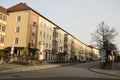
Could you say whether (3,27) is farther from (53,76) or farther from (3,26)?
(53,76)

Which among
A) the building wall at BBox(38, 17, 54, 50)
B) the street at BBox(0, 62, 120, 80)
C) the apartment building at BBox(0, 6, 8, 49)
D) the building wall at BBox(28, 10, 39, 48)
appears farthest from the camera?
the building wall at BBox(38, 17, 54, 50)

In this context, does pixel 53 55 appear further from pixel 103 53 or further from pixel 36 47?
pixel 103 53

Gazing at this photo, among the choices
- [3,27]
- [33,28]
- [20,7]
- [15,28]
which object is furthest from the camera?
[20,7]

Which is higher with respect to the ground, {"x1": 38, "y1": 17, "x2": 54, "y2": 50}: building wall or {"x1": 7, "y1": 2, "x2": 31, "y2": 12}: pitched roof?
{"x1": 7, "y1": 2, "x2": 31, "y2": 12}: pitched roof

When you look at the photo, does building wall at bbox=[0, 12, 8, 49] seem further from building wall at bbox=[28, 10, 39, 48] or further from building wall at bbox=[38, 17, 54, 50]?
building wall at bbox=[38, 17, 54, 50]

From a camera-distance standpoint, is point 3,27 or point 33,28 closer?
point 3,27

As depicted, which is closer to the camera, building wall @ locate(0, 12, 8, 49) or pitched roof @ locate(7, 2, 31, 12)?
building wall @ locate(0, 12, 8, 49)

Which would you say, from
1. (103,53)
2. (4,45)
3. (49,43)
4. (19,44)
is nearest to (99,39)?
(49,43)

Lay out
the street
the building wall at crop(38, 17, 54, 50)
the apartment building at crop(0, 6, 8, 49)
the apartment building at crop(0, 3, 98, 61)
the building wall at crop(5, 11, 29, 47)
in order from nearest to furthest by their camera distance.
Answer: the street < the apartment building at crop(0, 6, 8, 49) < the apartment building at crop(0, 3, 98, 61) < the building wall at crop(5, 11, 29, 47) < the building wall at crop(38, 17, 54, 50)

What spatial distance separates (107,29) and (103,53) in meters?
35.1

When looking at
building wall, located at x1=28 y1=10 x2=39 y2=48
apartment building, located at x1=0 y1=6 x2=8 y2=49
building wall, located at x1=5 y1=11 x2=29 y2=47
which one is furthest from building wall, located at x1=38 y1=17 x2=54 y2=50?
apartment building, located at x1=0 y1=6 x2=8 y2=49

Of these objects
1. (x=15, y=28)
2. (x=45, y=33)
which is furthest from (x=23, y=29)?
(x=45, y=33)

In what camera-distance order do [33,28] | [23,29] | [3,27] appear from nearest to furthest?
[3,27] → [23,29] → [33,28]

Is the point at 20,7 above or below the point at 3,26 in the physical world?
above
